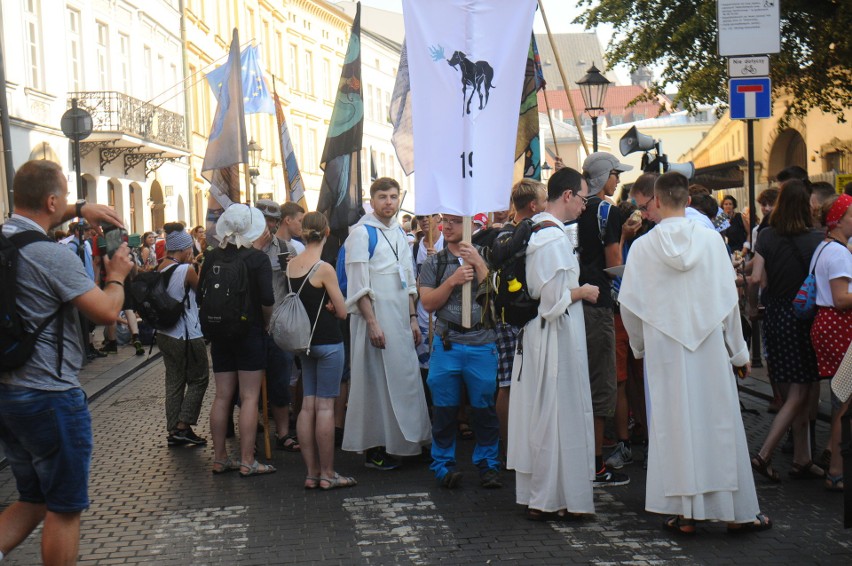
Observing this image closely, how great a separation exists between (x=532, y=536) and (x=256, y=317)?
2.71m

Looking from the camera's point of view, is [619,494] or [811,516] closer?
[811,516]

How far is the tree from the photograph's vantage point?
18.7m

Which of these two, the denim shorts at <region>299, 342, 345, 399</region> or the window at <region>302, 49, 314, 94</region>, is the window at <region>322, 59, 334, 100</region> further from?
the denim shorts at <region>299, 342, 345, 399</region>

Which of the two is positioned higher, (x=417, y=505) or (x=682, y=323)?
(x=682, y=323)

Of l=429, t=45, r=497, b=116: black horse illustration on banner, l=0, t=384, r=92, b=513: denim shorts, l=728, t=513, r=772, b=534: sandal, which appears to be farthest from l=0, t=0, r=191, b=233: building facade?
l=728, t=513, r=772, b=534: sandal

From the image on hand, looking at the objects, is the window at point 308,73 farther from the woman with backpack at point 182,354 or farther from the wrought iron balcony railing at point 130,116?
the woman with backpack at point 182,354

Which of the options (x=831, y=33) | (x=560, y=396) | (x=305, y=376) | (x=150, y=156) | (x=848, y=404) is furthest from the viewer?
(x=150, y=156)

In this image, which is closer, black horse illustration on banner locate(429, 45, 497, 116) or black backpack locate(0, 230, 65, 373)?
black backpack locate(0, 230, 65, 373)

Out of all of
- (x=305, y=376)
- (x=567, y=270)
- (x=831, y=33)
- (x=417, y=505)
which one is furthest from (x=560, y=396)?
(x=831, y=33)

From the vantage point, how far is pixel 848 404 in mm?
5648

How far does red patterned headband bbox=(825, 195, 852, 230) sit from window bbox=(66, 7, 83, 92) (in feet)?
76.4

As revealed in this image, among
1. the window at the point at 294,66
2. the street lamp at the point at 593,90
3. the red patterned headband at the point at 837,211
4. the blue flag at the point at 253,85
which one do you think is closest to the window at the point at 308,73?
the window at the point at 294,66

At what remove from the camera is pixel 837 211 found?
7090 mm

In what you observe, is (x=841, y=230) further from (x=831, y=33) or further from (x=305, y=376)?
(x=831, y=33)
